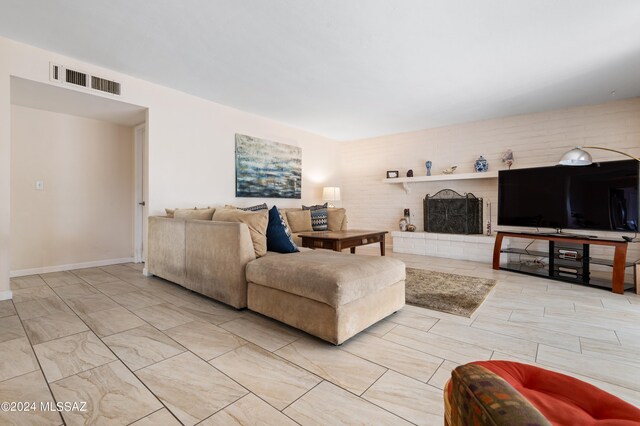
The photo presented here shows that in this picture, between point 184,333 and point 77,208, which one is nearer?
point 184,333

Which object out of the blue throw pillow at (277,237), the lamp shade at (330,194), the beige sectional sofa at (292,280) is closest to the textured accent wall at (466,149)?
the lamp shade at (330,194)

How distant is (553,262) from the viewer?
12.1 ft

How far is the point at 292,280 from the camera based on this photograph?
1973 mm

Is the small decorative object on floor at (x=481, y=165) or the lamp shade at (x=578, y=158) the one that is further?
the small decorative object on floor at (x=481, y=165)

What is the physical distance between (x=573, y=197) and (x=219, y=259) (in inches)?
169

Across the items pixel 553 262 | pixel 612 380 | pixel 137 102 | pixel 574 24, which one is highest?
pixel 574 24

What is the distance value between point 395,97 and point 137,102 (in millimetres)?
3316

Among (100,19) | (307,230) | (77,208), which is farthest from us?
(307,230)

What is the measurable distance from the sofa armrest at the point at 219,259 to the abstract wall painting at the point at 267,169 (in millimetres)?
1991

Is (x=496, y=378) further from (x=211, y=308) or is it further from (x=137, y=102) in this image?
(x=137, y=102)

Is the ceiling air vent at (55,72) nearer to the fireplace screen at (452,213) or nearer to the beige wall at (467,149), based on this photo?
the beige wall at (467,149)

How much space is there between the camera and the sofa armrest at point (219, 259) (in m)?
2.33

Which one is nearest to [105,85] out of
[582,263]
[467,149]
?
[467,149]

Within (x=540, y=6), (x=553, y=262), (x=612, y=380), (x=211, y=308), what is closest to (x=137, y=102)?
(x=211, y=308)
